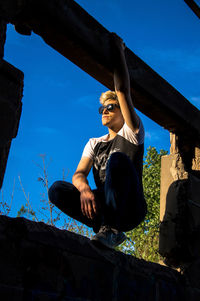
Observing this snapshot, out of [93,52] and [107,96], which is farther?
[107,96]

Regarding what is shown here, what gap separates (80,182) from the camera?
2693 mm

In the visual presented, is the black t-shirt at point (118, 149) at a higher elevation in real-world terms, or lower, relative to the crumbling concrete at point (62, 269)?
higher

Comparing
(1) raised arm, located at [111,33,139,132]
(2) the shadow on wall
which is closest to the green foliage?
(2) the shadow on wall

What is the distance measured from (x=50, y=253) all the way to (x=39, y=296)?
223mm

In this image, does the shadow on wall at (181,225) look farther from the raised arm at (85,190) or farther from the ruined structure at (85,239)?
the raised arm at (85,190)

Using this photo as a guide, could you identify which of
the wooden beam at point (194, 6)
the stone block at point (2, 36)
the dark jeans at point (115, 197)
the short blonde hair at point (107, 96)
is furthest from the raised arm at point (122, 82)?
the stone block at point (2, 36)

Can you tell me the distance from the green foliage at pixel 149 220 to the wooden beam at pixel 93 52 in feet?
30.8

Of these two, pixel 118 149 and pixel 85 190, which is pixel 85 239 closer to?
pixel 85 190

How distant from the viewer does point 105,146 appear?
298 centimetres

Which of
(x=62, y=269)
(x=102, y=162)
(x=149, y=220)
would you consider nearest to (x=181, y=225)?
(x=102, y=162)

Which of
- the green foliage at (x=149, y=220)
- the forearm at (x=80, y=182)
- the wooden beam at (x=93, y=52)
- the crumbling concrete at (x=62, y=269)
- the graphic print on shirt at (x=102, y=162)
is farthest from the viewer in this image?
the green foliage at (x=149, y=220)

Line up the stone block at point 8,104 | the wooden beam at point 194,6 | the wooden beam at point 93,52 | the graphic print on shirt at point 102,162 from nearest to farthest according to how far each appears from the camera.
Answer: the stone block at point 8,104 < the wooden beam at point 93,52 < the graphic print on shirt at point 102,162 < the wooden beam at point 194,6

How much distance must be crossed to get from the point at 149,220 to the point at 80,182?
46.2ft

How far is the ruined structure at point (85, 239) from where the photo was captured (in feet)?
6.46
